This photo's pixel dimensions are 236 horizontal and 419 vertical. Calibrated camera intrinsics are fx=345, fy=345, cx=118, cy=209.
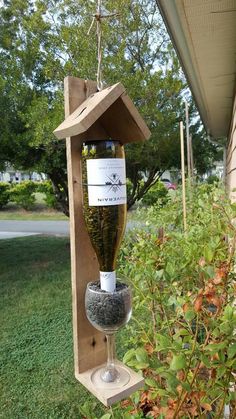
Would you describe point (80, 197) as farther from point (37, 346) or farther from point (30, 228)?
point (30, 228)

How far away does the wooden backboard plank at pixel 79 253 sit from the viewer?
1001 millimetres

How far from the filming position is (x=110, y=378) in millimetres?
996

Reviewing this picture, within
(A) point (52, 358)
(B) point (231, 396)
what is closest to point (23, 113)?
(A) point (52, 358)

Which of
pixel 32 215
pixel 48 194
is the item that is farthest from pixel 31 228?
pixel 48 194

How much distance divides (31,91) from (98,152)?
5.71 m

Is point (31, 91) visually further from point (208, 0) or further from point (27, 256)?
point (208, 0)

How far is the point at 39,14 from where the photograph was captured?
608 cm

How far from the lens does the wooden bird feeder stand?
992 millimetres

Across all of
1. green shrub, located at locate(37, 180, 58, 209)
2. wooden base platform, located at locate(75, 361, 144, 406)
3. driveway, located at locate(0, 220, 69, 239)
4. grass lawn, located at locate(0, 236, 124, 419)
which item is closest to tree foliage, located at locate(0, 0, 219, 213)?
grass lawn, located at locate(0, 236, 124, 419)

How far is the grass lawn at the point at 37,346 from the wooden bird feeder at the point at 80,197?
156cm

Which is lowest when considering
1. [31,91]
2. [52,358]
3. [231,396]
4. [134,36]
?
[52,358]

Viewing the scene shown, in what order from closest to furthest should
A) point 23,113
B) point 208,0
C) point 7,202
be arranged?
1. point 208,0
2. point 23,113
3. point 7,202

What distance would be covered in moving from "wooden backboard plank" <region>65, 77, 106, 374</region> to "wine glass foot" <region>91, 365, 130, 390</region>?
0.14 feet

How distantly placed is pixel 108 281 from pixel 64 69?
523cm
